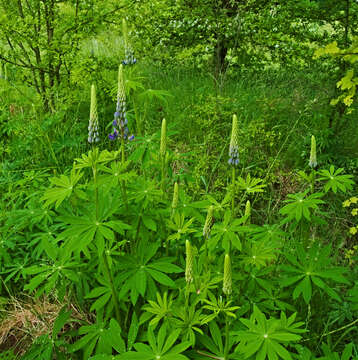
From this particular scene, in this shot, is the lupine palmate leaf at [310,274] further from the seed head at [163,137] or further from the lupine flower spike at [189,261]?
the seed head at [163,137]

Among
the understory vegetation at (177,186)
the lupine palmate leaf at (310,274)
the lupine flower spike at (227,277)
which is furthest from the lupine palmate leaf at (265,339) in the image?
the lupine palmate leaf at (310,274)

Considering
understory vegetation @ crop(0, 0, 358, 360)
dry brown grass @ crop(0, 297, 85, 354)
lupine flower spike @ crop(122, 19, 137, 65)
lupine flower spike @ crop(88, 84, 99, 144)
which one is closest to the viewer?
lupine flower spike @ crop(88, 84, 99, 144)

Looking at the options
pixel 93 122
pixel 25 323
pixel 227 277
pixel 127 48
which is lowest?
pixel 25 323

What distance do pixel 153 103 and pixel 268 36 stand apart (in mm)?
1659

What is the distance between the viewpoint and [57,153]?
12.5 feet

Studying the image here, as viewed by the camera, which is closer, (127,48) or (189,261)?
(189,261)

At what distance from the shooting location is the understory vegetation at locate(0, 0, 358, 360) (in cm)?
179

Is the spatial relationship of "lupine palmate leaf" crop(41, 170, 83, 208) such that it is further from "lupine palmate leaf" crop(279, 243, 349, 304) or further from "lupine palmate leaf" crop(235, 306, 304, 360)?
"lupine palmate leaf" crop(279, 243, 349, 304)

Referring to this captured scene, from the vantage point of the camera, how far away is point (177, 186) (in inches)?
72.8

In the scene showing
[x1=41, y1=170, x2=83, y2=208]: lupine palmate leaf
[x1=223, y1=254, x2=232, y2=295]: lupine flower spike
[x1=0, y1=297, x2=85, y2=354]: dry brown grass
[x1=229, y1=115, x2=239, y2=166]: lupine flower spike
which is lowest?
[x1=0, y1=297, x2=85, y2=354]: dry brown grass

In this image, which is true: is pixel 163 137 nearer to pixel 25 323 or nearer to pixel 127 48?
pixel 127 48

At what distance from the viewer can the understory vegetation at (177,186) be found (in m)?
1.79

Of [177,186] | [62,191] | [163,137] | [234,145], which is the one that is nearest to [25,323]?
[62,191]

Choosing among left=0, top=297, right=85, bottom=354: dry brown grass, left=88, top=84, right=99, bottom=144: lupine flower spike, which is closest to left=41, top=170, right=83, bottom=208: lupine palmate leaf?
left=88, top=84, right=99, bottom=144: lupine flower spike
